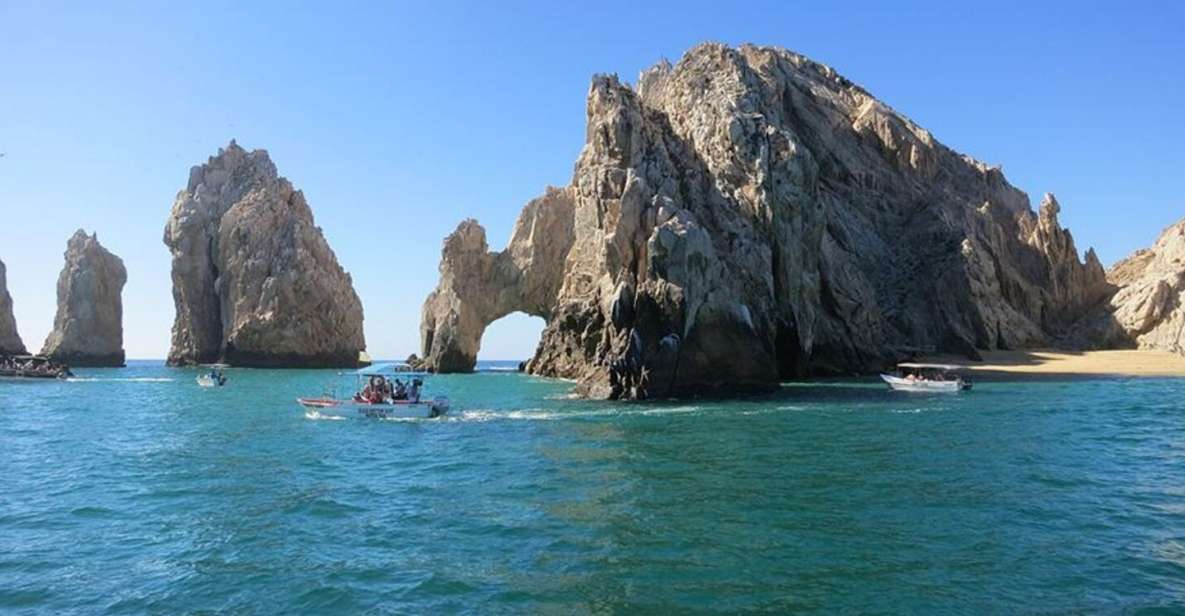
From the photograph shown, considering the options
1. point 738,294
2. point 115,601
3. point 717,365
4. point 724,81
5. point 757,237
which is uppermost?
point 724,81

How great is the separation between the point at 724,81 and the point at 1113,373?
37.9 meters

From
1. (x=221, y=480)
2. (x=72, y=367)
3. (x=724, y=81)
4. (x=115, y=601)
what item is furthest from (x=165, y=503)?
(x=72, y=367)

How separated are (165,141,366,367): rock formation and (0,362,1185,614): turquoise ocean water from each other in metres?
76.8

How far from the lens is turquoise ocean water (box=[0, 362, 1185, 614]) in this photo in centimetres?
1269

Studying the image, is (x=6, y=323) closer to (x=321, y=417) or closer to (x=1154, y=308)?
(x=321, y=417)

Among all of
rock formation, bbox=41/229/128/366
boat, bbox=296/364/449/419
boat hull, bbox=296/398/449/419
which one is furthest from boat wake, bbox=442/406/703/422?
rock formation, bbox=41/229/128/366

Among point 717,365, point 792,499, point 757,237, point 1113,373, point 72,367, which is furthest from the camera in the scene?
point 72,367

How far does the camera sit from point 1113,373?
6072cm

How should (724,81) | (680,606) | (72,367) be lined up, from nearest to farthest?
1. (680,606)
2. (724,81)
3. (72,367)

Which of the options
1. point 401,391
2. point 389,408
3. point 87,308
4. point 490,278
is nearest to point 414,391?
point 401,391

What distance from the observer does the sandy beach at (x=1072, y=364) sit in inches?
2395

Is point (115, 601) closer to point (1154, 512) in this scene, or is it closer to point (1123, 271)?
point (1154, 512)

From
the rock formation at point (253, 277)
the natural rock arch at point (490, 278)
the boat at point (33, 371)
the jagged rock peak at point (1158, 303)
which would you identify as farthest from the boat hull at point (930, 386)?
the rock formation at point (253, 277)

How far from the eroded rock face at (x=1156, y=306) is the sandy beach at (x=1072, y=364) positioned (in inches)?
99.4
